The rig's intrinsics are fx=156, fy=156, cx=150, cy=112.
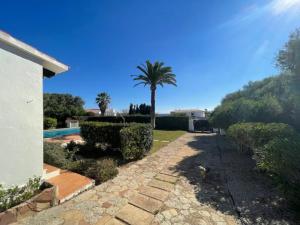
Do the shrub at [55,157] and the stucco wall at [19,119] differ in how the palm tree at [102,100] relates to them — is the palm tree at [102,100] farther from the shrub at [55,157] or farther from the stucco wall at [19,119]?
the stucco wall at [19,119]

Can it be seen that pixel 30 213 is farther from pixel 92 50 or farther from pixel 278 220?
pixel 92 50

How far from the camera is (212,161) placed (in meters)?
8.57

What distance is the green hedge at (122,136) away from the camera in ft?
25.7

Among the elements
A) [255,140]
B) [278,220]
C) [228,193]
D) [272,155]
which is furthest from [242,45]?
[278,220]

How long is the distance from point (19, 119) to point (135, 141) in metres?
5.34

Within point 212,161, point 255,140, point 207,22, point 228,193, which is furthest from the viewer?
point 207,22

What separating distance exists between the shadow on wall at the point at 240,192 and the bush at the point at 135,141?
229 cm

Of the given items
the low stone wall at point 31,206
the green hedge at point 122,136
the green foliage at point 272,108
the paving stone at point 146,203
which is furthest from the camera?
the green foliage at point 272,108

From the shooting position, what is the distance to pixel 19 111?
383 centimetres

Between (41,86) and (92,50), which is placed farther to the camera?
(92,50)

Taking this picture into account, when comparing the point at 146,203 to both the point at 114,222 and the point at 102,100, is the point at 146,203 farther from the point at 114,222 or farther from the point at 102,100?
the point at 102,100

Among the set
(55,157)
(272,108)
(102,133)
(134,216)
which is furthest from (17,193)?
(272,108)

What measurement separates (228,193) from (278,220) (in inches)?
56.5

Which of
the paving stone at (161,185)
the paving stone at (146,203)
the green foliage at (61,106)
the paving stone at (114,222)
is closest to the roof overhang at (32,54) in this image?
the paving stone at (114,222)
